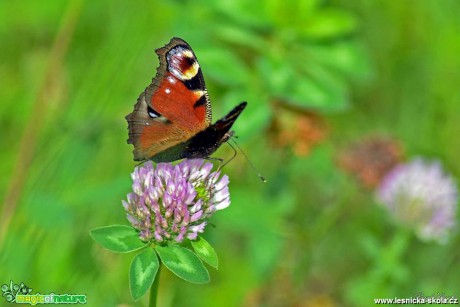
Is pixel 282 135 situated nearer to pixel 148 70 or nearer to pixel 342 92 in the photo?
pixel 342 92

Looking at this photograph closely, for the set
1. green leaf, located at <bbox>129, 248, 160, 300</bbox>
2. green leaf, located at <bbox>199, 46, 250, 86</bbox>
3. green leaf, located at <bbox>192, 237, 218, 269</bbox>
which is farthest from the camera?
green leaf, located at <bbox>199, 46, 250, 86</bbox>

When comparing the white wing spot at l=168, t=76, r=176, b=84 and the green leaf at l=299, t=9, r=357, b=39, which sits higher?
the green leaf at l=299, t=9, r=357, b=39

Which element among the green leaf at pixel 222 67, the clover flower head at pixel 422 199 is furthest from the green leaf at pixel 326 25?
the clover flower head at pixel 422 199

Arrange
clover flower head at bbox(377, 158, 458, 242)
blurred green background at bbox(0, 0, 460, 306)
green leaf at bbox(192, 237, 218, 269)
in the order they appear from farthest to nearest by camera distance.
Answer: clover flower head at bbox(377, 158, 458, 242) < blurred green background at bbox(0, 0, 460, 306) < green leaf at bbox(192, 237, 218, 269)

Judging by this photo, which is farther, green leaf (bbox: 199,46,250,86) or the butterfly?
green leaf (bbox: 199,46,250,86)

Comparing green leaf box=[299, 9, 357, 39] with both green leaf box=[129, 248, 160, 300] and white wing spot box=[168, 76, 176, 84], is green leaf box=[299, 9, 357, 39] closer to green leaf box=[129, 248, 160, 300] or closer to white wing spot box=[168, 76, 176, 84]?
white wing spot box=[168, 76, 176, 84]

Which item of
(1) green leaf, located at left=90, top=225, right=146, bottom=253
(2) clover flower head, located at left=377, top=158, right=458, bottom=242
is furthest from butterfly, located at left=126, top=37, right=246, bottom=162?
(2) clover flower head, located at left=377, top=158, right=458, bottom=242

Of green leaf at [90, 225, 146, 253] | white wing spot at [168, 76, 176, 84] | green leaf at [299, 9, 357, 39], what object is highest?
green leaf at [299, 9, 357, 39]
